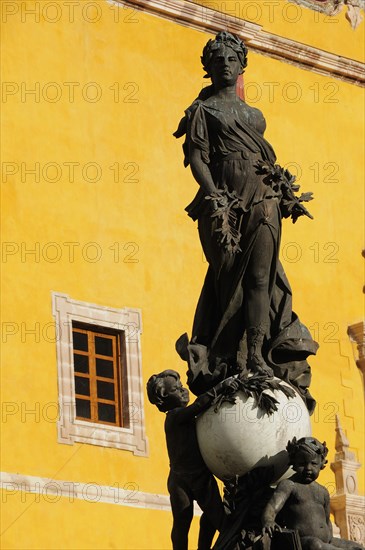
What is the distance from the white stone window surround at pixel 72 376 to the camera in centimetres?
2089

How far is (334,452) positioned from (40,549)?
183 inches

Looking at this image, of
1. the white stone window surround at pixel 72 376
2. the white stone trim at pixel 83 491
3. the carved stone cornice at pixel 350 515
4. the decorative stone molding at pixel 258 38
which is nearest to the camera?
the white stone trim at pixel 83 491

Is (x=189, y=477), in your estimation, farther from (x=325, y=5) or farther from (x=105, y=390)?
(x=325, y=5)

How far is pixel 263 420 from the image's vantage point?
955 centimetres

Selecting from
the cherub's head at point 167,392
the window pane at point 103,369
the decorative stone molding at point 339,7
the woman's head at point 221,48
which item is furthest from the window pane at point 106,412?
the cherub's head at point 167,392

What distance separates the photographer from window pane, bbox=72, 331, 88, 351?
21344mm

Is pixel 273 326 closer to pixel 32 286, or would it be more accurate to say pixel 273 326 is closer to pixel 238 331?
pixel 238 331

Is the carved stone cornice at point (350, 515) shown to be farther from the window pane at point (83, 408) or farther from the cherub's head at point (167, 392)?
the cherub's head at point (167, 392)

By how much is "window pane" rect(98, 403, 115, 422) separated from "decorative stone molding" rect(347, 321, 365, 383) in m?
4.17

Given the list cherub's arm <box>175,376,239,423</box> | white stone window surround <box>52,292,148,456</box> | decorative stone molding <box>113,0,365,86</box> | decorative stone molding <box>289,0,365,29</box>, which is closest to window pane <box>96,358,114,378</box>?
white stone window surround <box>52,292,148,456</box>

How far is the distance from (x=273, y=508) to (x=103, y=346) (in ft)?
40.4

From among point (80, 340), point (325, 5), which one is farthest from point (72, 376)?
point (325, 5)

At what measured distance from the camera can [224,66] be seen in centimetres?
1062

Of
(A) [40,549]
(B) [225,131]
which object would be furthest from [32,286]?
(B) [225,131]
